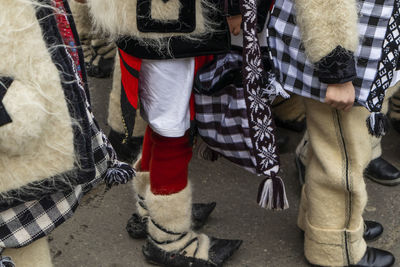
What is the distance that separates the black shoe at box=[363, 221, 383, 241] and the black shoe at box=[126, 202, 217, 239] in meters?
0.70

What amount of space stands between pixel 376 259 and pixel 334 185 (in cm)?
43

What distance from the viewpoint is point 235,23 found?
6.22ft

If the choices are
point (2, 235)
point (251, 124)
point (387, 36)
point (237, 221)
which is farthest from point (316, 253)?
point (2, 235)

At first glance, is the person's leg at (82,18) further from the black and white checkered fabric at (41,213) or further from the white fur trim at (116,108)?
the black and white checkered fabric at (41,213)

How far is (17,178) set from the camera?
4.37 feet

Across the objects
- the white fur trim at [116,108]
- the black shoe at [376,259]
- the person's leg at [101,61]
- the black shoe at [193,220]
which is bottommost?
the black shoe at [193,220]

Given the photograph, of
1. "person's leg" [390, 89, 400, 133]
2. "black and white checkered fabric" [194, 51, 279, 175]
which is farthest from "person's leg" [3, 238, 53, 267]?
"person's leg" [390, 89, 400, 133]

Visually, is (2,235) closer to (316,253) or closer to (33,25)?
(33,25)

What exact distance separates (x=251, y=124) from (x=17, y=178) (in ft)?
2.69

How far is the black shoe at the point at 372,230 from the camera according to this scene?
8.13 feet

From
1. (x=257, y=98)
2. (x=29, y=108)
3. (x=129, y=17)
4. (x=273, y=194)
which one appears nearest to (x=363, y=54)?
(x=257, y=98)

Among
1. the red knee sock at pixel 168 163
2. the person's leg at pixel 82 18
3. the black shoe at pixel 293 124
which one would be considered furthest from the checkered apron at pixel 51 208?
the black shoe at pixel 293 124

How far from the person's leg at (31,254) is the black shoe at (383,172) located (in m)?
1.87

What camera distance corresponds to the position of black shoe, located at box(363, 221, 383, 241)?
2479mm
